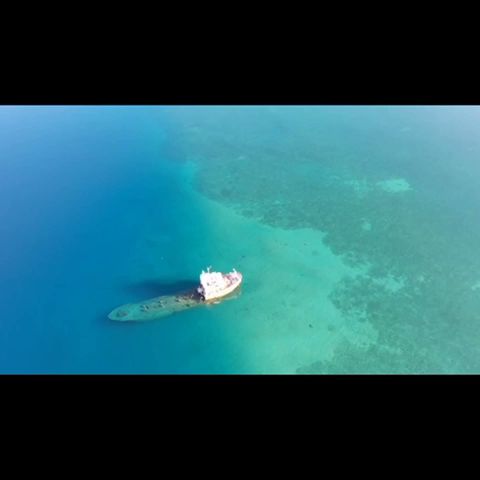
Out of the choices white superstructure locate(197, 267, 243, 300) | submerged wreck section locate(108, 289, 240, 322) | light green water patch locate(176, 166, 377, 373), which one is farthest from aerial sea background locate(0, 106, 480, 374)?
white superstructure locate(197, 267, 243, 300)

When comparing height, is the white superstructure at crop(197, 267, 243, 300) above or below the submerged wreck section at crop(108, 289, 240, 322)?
above

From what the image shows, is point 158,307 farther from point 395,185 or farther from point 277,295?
point 395,185

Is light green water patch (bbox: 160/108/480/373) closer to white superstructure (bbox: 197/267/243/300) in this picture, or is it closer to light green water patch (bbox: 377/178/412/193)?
light green water patch (bbox: 377/178/412/193)

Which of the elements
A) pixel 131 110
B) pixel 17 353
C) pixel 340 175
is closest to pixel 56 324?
pixel 17 353

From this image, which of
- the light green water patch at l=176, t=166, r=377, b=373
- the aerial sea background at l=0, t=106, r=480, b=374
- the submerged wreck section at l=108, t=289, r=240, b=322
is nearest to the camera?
the light green water patch at l=176, t=166, r=377, b=373

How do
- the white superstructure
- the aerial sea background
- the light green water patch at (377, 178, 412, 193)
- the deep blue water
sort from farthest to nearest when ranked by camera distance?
the light green water patch at (377, 178, 412, 193) < the white superstructure < the deep blue water < the aerial sea background

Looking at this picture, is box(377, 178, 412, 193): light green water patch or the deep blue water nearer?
the deep blue water

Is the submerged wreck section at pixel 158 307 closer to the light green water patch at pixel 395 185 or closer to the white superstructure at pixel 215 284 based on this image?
the white superstructure at pixel 215 284

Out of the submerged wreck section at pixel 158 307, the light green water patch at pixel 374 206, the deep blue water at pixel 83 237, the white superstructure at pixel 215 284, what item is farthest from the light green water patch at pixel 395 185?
the submerged wreck section at pixel 158 307
